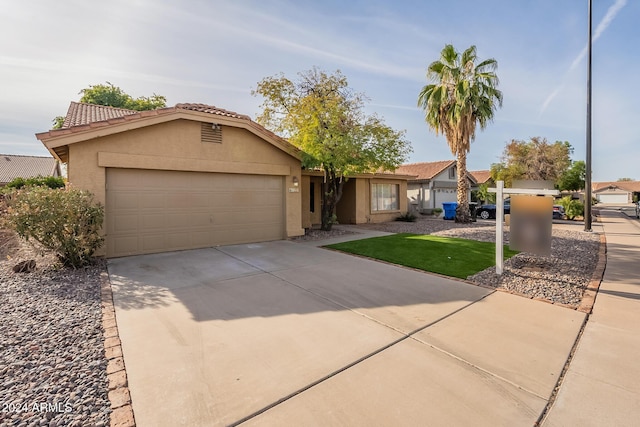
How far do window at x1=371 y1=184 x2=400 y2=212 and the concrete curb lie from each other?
14799 millimetres

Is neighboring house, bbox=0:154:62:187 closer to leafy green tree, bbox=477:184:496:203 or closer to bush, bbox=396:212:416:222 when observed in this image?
bush, bbox=396:212:416:222

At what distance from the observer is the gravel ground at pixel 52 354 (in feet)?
8.03

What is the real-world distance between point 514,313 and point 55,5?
11562 mm

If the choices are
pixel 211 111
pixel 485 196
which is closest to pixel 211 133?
pixel 211 111

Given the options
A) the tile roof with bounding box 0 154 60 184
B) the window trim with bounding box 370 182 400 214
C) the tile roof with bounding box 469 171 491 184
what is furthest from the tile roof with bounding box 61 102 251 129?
the tile roof with bounding box 469 171 491 184

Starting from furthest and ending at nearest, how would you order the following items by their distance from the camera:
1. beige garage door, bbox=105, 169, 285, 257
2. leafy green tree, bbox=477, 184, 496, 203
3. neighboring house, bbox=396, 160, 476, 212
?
1. leafy green tree, bbox=477, 184, 496, 203
2. neighboring house, bbox=396, 160, 476, 212
3. beige garage door, bbox=105, 169, 285, 257

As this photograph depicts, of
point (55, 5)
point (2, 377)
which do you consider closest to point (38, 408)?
point (2, 377)

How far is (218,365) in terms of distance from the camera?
10.4 feet

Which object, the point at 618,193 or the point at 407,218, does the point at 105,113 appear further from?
the point at 618,193

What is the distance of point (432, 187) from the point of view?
81.1 feet

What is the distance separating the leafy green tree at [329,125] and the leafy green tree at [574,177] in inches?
1312

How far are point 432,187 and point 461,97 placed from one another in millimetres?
10376

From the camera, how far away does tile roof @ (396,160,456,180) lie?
82.5 ft

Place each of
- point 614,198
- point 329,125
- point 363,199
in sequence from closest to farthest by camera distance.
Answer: point 329,125 < point 363,199 < point 614,198
